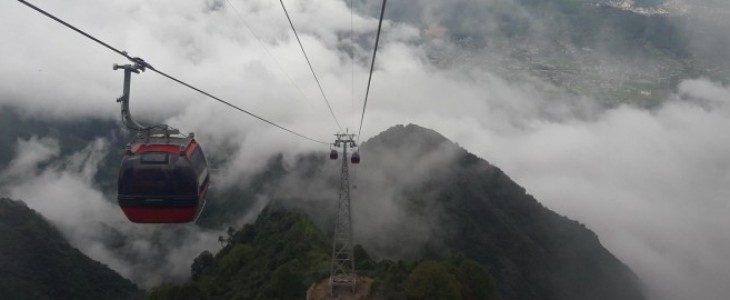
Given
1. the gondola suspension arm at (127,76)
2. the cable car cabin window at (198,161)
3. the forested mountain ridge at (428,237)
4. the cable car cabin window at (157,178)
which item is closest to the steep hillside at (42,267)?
the forested mountain ridge at (428,237)

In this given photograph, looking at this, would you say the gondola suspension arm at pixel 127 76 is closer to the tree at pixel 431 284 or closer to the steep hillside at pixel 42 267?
the tree at pixel 431 284

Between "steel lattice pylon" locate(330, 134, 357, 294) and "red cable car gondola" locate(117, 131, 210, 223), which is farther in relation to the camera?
"steel lattice pylon" locate(330, 134, 357, 294)

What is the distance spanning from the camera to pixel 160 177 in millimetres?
15859

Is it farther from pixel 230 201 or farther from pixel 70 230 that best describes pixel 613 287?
pixel 70 230

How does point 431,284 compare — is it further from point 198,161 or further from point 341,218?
point 198,161

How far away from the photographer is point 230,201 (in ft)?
543

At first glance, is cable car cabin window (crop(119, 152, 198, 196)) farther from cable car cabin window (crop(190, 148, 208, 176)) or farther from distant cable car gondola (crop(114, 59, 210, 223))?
cable car cabin window (crop(190, 148, 208, 176))

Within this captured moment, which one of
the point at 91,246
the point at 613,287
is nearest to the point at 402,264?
the point at 613,287

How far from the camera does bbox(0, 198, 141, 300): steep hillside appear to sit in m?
93.8

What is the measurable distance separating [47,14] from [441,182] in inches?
4769

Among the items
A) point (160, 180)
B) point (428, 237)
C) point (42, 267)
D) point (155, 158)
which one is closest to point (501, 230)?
point (428, 237)

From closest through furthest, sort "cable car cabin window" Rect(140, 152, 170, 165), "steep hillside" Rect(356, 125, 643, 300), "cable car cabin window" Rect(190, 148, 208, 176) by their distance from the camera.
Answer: "cable car cabin window" Rect(140, 152, 170, 165) → "cable car cabin window" Rect(190, 148, 208, 176) → "steep hillside" Rect(356, 125, 643, 300)


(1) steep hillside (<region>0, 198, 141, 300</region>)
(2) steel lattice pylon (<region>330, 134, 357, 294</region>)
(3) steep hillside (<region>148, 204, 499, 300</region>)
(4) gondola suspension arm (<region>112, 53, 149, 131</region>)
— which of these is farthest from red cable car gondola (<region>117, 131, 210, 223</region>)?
(1) steep hillside (<region>0, 198, 141, 300</region>)

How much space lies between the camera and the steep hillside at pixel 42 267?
9381 cm
